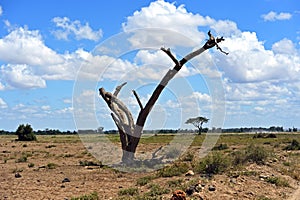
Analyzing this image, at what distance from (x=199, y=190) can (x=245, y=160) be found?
6.46 m

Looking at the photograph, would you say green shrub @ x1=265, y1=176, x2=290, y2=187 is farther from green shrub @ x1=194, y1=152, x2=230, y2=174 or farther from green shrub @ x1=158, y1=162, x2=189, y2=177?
green shrub @ x1=158, y1=162, x2=189, y2=177

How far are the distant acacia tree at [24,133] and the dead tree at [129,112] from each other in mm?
42451

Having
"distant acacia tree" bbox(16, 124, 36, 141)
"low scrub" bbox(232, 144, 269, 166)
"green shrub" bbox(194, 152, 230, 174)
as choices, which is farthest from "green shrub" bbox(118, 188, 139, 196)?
"distant acacia tree" bbox(16, 124, 36, 141)

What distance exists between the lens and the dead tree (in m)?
20.7

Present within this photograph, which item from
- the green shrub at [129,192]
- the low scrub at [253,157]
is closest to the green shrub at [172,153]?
the low scrub at [253,157]

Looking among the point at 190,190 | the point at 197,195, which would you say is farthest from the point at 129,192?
the point at 197,195

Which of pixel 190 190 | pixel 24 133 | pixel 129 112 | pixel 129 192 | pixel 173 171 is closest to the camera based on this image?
pixel 190 190

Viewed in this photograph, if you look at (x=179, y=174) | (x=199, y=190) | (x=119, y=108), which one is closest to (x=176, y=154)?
(x=119, y=108)

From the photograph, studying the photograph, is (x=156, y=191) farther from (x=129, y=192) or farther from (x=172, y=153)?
(x=172, y=153)

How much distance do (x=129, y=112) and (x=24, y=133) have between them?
4424cm

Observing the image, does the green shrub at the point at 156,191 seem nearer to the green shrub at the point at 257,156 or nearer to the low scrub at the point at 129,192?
the low scrub at the point at 129,192

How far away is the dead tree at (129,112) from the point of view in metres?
20.7

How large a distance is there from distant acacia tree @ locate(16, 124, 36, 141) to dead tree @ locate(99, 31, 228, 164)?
4245 centimetres

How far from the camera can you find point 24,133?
6175cm
